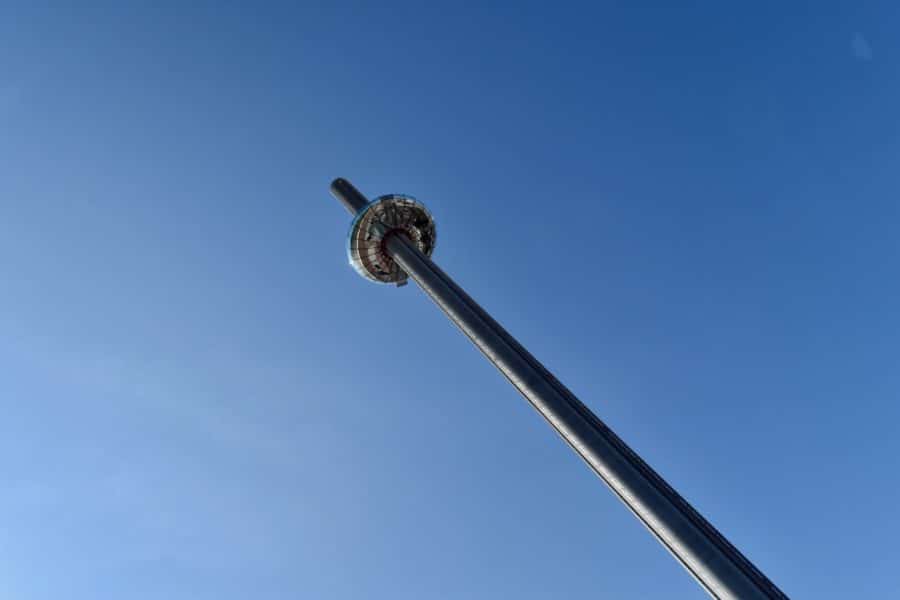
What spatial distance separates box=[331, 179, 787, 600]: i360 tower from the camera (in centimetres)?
1966

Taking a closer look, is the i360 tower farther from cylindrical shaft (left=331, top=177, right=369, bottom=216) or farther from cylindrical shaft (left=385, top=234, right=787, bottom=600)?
cylindrical shaft (left=331, top=177, right=369, bottom=216)

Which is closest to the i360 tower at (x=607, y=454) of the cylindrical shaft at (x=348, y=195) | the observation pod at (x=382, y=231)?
the observation pod at (x=382, y=231)

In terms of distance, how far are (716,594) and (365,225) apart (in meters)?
34.0

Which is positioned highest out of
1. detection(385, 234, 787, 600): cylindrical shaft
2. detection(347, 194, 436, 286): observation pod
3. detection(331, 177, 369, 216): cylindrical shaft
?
detection(331, 177, 369, 216): cylindrical shaft

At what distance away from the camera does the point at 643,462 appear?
946 inches

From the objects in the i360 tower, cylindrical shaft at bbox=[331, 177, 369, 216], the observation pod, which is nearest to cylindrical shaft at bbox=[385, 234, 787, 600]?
the i360 tower

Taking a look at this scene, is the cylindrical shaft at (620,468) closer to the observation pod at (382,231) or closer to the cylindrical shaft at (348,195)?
the observation pod at (382,231)

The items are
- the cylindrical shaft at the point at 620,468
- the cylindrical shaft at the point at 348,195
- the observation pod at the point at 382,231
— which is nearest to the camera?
the cylindrical shaft at the point at 620,468

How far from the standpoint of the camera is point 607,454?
2422 centimetres

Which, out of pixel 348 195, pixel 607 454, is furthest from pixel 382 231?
pixel 607 454

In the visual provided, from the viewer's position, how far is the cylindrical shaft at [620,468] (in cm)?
1958

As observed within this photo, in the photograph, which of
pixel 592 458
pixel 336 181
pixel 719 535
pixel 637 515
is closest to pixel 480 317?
pixel 592 458

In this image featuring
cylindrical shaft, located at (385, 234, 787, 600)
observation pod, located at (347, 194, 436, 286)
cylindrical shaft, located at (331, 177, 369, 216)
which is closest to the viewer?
cylindrical shaft, located at (385, 234, 787, 600)

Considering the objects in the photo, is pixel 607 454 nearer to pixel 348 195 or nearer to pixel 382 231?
pixel 382 231
